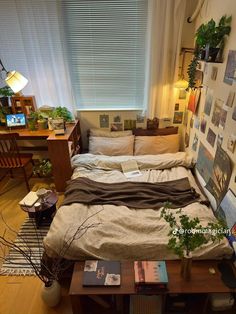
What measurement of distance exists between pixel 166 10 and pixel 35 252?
275 centimetres

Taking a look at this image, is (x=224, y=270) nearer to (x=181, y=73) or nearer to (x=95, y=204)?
(x=95, y=204)

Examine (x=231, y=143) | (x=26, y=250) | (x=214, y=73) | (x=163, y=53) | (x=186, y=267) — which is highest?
(x=163, y=53)

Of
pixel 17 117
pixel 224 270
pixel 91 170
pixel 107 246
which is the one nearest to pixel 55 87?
pixel 17 117

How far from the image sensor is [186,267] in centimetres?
135

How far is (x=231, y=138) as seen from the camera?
5.23 feet

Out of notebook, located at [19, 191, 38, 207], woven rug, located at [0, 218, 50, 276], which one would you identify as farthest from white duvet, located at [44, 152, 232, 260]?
notebook, located at [19, 191, 38, 207]

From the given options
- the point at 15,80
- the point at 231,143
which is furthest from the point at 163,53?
the point at 15,80

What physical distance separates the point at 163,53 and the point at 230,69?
1106 millimetres

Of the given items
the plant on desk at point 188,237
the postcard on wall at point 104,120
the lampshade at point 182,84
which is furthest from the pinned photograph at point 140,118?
the plant on desk at point 188,237

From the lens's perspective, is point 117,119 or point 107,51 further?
point 117,119

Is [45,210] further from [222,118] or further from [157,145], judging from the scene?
[222,118]

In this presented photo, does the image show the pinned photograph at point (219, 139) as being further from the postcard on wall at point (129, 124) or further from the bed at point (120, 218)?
the postcard on wall at point (129, 124)

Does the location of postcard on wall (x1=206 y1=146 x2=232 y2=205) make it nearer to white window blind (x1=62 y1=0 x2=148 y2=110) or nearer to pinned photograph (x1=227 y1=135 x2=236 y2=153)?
pinned photograph (x1=227 y1=135 x2=236 y2=153)

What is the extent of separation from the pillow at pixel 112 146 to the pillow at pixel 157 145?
4.0 inches
